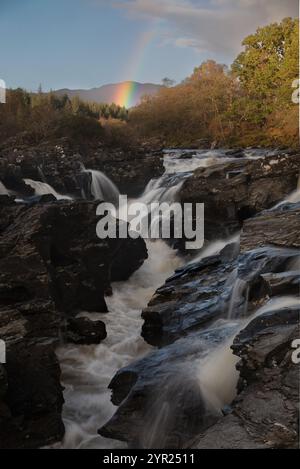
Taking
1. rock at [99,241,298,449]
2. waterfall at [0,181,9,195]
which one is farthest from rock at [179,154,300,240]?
waterfall at [0,181,9,195]

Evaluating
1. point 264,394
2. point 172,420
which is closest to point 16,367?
point 172,420

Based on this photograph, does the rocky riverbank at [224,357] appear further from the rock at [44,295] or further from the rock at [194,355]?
the rock at [44,295]

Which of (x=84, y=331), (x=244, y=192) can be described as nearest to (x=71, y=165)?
(x=244, y=192)

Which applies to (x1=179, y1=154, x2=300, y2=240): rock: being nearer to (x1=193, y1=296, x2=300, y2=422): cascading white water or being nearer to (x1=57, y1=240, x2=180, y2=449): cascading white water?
(x1=57, y1=240, x2=180, y2=449): cascading white water

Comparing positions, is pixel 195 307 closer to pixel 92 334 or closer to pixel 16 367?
pixel 92 334

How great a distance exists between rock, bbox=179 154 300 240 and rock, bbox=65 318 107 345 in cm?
804

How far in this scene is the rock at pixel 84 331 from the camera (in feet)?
37.0

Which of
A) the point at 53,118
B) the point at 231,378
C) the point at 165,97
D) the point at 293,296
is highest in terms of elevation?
the point at 165,97

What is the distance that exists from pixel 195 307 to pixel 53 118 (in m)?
24.7

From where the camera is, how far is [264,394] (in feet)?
20.2

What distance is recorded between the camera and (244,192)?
735 inches

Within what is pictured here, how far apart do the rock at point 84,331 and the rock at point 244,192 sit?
804 cm

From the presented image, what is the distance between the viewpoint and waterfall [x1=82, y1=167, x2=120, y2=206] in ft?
82.2

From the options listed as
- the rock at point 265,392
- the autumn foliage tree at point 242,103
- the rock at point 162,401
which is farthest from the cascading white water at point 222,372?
the autumn foliage tree at point 242,103
